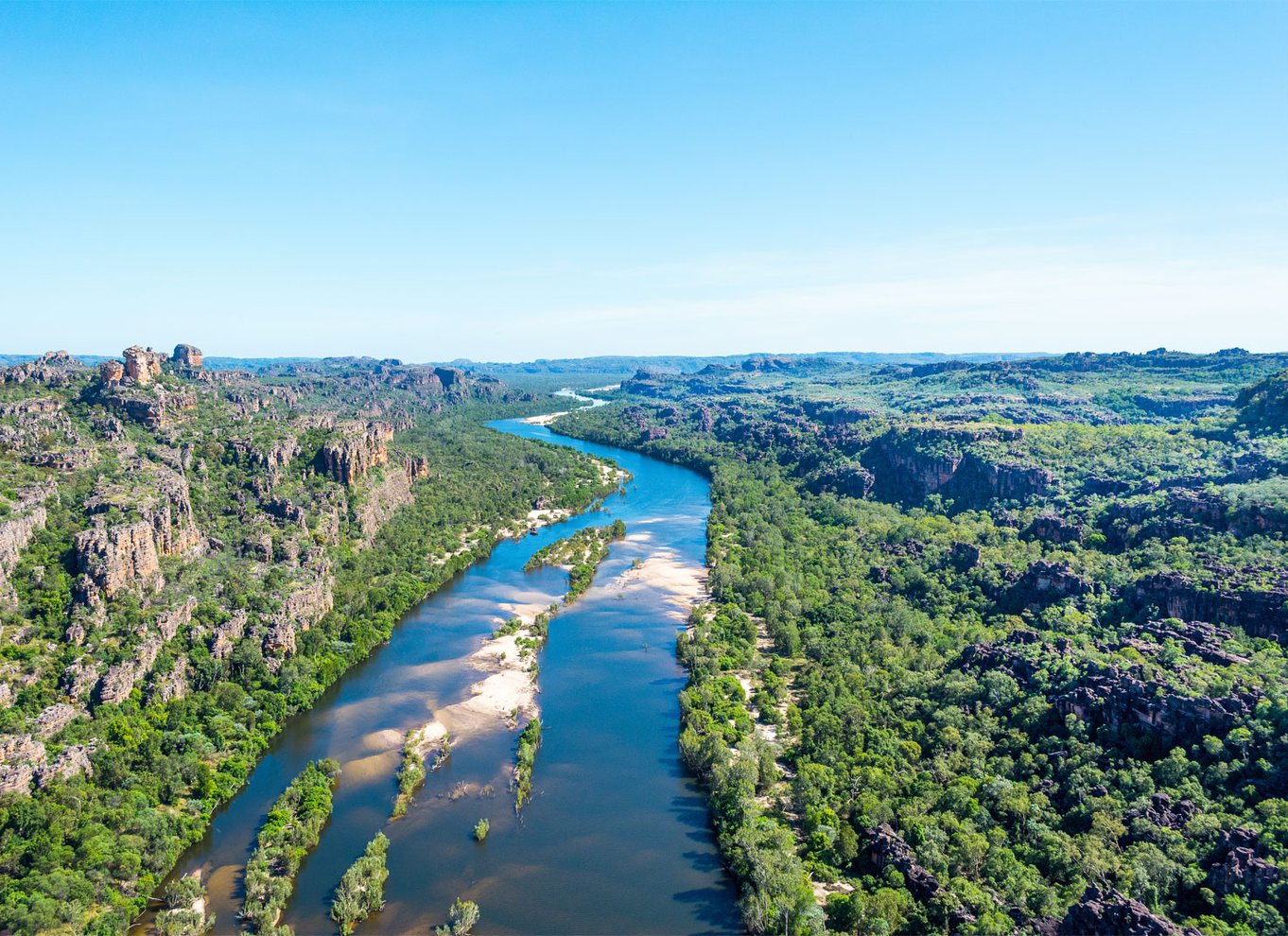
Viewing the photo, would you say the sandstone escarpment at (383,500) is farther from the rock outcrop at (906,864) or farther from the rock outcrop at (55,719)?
the rock outcrop at (906,864)

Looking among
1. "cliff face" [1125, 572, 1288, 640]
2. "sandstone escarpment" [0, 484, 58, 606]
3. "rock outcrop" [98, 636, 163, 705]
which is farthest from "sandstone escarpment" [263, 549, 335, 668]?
"cliff face" [1125, 572, 1288, 640]

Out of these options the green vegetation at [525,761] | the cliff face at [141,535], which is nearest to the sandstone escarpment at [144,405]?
the cliff face at [141,535]

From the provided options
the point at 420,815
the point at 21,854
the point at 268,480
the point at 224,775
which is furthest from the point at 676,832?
the point at 268,480

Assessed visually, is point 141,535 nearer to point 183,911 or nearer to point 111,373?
point 183,911

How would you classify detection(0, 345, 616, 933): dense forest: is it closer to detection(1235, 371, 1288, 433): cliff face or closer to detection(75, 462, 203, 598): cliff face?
detection(75, 462, 203, 598): cliff face

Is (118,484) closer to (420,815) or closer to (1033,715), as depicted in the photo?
(420,815)
